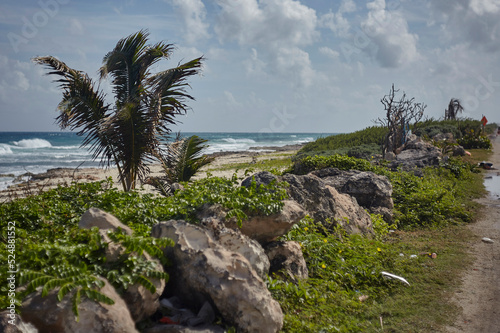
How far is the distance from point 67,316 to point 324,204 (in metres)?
5.32

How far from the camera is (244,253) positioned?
433cm

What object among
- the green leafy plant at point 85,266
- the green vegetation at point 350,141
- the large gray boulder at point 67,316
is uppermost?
the green vegetation at point 350,141

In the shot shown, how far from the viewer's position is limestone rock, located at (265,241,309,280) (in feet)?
16.8

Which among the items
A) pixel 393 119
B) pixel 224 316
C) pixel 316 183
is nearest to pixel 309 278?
pixel 224 316

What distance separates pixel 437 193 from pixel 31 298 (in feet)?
34.5

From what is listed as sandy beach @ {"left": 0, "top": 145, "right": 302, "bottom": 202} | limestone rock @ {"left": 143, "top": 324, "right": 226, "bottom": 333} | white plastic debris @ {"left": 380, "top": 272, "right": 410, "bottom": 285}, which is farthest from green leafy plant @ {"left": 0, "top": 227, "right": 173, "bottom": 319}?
white plastic debris @ {"left": 380, "top": 272, "right": 410, "bottom": 285}

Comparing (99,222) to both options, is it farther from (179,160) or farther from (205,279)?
(179,160)

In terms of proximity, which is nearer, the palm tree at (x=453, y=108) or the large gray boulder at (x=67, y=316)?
the large gray boulder at (x=67, y=316)

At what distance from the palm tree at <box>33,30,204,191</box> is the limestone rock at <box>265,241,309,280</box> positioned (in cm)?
406

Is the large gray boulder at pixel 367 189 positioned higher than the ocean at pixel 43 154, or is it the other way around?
the large gray boulder at pixel 367 189

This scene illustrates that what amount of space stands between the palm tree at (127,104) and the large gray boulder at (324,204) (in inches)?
124

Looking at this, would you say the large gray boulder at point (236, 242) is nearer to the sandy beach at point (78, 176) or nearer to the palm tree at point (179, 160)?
the sandy beach at point (78, 176)

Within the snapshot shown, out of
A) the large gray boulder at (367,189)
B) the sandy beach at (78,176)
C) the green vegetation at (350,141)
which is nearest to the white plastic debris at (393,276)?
the sandy beach at (78,176)

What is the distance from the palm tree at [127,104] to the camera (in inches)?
306
